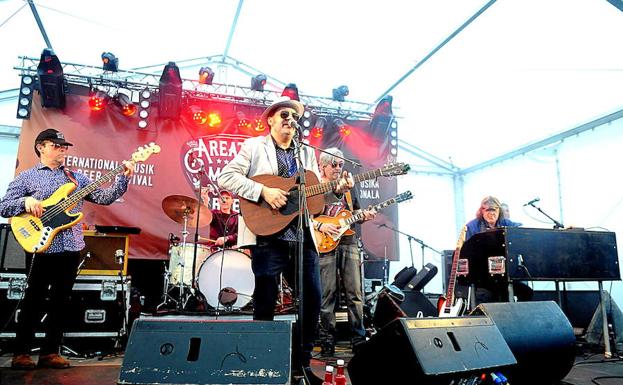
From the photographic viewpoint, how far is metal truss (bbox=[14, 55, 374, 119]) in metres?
7.51

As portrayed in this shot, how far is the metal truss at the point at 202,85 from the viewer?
751 centimetres

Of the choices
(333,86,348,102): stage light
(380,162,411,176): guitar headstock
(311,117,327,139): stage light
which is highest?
(333,86,348,102): stage light

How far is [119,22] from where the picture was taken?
291 inches

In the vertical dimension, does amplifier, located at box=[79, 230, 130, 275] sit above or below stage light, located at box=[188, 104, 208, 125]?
below

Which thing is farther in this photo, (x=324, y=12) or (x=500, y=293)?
(x=324, y=12)

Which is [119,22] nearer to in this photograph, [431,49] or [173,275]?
[173,275]

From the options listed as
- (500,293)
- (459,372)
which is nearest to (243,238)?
(459,372)

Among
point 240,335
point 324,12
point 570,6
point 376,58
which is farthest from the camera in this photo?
point 376,58

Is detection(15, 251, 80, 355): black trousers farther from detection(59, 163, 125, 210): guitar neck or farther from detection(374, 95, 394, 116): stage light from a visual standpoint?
detection(374, 95, 394, 116): stage light

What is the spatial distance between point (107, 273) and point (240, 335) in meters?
3.85

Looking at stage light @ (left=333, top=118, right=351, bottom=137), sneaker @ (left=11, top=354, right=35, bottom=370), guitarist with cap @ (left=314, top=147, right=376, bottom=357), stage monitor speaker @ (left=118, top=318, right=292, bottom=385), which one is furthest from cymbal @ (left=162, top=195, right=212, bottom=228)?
stage monitor speaker @ (left=118, top=318, right=292, bottom=385)

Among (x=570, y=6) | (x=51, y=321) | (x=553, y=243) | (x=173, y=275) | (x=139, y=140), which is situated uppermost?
(x=570, y=6)

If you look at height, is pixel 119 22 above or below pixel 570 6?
above

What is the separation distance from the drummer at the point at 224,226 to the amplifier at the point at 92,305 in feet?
4.65
